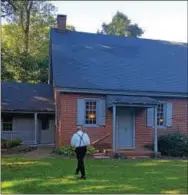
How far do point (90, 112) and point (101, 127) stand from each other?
3.53 feet

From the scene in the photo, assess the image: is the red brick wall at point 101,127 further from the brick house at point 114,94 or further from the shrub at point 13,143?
the shrub at point 13,143

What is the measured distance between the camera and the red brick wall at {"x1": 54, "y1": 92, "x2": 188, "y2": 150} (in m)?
21.5

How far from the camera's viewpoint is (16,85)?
28984mm

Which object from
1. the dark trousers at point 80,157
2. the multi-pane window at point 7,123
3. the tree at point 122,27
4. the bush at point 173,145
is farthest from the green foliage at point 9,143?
the tree at point 122,27

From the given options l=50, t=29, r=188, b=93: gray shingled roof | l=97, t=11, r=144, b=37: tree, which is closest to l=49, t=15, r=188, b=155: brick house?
l=50, t=29, r=188, b=93: gray shingled roof

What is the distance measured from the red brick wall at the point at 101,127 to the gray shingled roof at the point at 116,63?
0.85 metres

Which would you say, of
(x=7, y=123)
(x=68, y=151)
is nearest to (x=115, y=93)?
(x=68, y=151)

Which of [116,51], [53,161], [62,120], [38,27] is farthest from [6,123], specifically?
[38,27]

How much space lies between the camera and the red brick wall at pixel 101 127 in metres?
21.5

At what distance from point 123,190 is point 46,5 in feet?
133

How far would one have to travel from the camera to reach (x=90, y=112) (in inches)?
866

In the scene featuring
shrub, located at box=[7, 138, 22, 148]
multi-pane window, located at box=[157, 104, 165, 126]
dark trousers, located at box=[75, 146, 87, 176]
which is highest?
multi-pane window, located at box=[157, 104, 165, 126]

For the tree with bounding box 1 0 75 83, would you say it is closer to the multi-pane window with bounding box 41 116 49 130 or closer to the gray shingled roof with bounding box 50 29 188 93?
the multi-pane window with bounding box 41 116 49 130

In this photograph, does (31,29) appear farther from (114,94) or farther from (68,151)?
(68,151)
